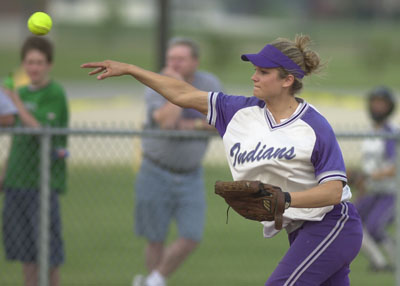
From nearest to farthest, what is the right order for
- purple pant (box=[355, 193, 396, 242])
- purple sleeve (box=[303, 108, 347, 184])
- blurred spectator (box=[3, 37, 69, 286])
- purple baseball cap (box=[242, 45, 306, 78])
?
purple sleeve (box=[303, 108, 347, 184]) < purple baseball cap (box=[242, 45, 306, 78]) < blurred spectator (box=[3, 37, 69, 286]) < purple pant (box=[355, 193, 396, 242])

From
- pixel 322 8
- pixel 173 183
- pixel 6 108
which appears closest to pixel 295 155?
pixel 173 183

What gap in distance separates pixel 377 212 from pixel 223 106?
377 cm

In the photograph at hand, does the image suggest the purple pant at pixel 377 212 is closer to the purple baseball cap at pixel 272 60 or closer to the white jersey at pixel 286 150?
the white jersey at pixel 286 150

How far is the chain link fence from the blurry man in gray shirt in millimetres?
238

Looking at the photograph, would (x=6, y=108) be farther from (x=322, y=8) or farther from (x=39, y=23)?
(x=322, y=8)

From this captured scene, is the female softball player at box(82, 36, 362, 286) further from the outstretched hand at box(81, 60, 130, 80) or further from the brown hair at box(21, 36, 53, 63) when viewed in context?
the brown hair at box(21, 36, 53, 63)

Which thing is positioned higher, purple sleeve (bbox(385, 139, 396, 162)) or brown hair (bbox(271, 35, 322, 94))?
brown hair (bbox(271, 35, 322, 94))

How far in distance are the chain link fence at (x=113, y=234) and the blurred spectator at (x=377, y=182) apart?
29 centimetres

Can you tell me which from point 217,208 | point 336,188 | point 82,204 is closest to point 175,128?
point 217,208

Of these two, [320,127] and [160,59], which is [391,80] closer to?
[160,59]

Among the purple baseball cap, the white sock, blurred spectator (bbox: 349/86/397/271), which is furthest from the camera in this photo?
blurred spectator (bbox: 349/86/397/271)

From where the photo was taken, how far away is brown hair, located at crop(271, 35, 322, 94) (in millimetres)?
4371

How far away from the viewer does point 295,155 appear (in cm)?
424

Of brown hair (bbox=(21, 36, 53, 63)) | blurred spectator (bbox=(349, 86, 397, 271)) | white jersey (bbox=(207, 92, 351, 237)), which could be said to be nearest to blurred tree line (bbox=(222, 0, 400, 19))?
blurred spectator (bbox=(349, 86, 397, 271))
